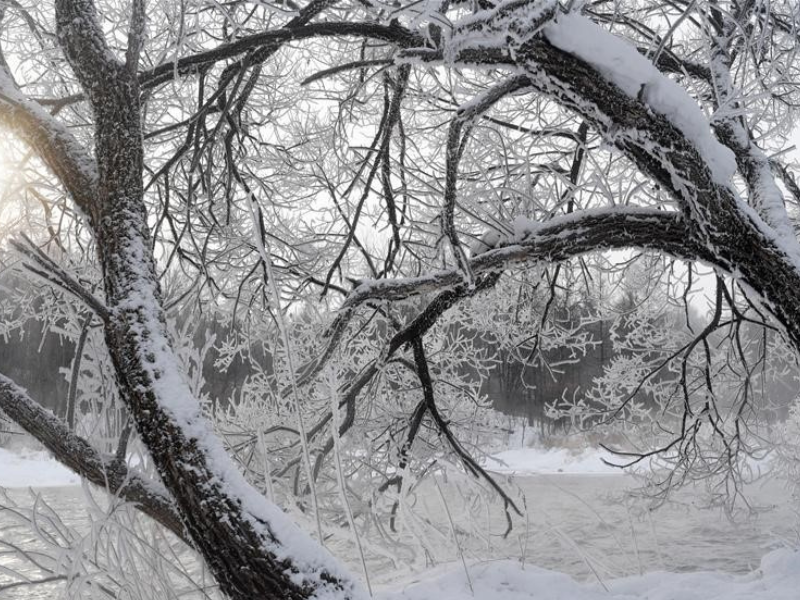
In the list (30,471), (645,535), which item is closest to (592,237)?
(645,535)

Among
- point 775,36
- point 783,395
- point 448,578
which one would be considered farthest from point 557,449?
point 448,578

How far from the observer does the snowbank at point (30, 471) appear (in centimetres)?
1806

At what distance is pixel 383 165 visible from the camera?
14.4ft

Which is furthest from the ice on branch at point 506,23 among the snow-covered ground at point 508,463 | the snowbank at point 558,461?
the snowbank at point 558,461

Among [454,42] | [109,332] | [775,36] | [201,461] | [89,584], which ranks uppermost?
[775,36]

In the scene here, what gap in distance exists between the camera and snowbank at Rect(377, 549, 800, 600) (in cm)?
→ 253

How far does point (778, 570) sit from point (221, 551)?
3.33 m

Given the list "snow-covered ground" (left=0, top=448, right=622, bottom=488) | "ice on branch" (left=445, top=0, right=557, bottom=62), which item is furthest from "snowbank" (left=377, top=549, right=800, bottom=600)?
"snow-covered ground" (left=0, top=448, right=622, bottom=488)

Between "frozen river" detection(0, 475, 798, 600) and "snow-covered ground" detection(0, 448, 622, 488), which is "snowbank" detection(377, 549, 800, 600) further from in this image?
"snow-covered ground" detection(0, 448, 622, 488)

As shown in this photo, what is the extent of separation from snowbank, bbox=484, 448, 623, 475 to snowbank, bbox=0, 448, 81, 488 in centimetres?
1190

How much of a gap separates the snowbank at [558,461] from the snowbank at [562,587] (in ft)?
50.0

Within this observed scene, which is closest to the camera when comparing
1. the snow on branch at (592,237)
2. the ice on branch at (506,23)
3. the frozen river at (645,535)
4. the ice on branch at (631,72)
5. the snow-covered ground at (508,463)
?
the ice on branch at (506,23)

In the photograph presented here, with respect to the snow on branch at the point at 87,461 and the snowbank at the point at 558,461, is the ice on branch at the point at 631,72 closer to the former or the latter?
the snow on branch at the point at 87,461

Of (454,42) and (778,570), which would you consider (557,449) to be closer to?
(778,570)
